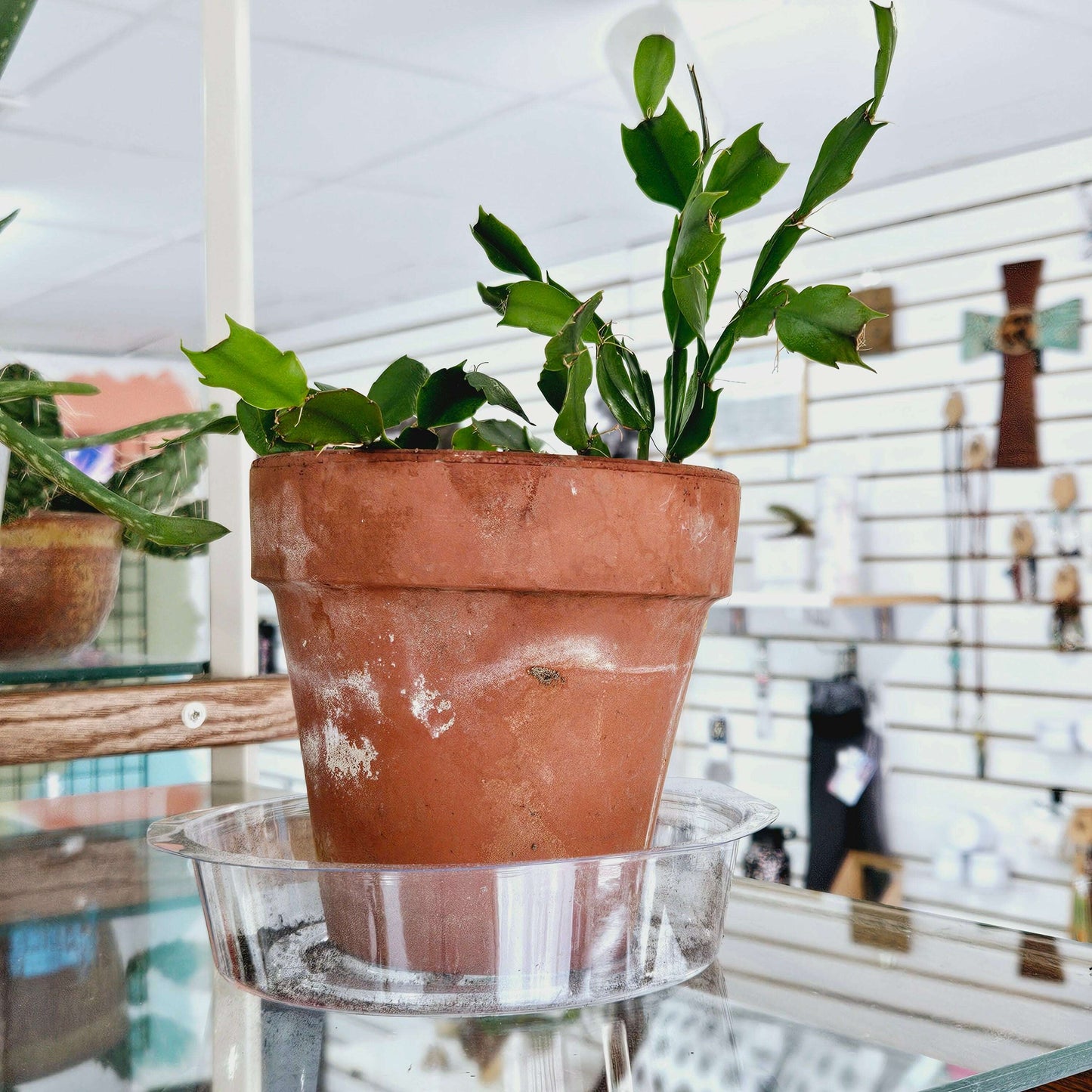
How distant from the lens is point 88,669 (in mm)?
845

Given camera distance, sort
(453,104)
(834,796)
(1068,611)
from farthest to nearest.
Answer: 1. (834,796)
2. (1068,611)
3. (453,104)

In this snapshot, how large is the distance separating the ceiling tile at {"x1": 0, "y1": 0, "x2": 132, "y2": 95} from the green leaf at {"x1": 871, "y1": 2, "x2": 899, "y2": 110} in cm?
269

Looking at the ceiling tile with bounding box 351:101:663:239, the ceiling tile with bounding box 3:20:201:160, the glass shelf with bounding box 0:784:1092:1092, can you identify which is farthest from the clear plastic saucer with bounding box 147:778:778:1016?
the ceiling tile with bounding box 351:101:663:239

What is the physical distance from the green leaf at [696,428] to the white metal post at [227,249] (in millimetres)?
534

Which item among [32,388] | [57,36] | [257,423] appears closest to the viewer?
[257,423]

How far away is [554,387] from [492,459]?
8 centimetres

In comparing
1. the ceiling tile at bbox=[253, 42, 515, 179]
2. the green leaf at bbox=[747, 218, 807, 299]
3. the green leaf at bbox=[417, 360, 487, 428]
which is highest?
the ceiling tile at bbox=[253, 42, 515, 179]

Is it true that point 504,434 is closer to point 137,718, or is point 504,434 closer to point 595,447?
point 595,447

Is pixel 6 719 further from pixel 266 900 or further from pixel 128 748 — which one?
pixel 266 900

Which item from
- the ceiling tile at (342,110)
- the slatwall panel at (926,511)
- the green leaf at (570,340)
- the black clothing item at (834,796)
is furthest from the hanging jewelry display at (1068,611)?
the green leaf at (570,340)

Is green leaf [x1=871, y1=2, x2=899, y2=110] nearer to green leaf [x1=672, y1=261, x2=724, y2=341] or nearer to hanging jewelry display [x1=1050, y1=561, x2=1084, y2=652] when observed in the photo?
green leaf [x1=672, y1=261, x2=724, y2=341]

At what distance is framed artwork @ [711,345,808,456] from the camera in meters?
4.43

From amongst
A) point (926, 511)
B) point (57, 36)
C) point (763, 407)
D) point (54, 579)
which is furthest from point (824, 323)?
point (763, 407)

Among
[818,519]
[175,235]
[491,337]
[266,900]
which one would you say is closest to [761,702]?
Answer: [818,519]
